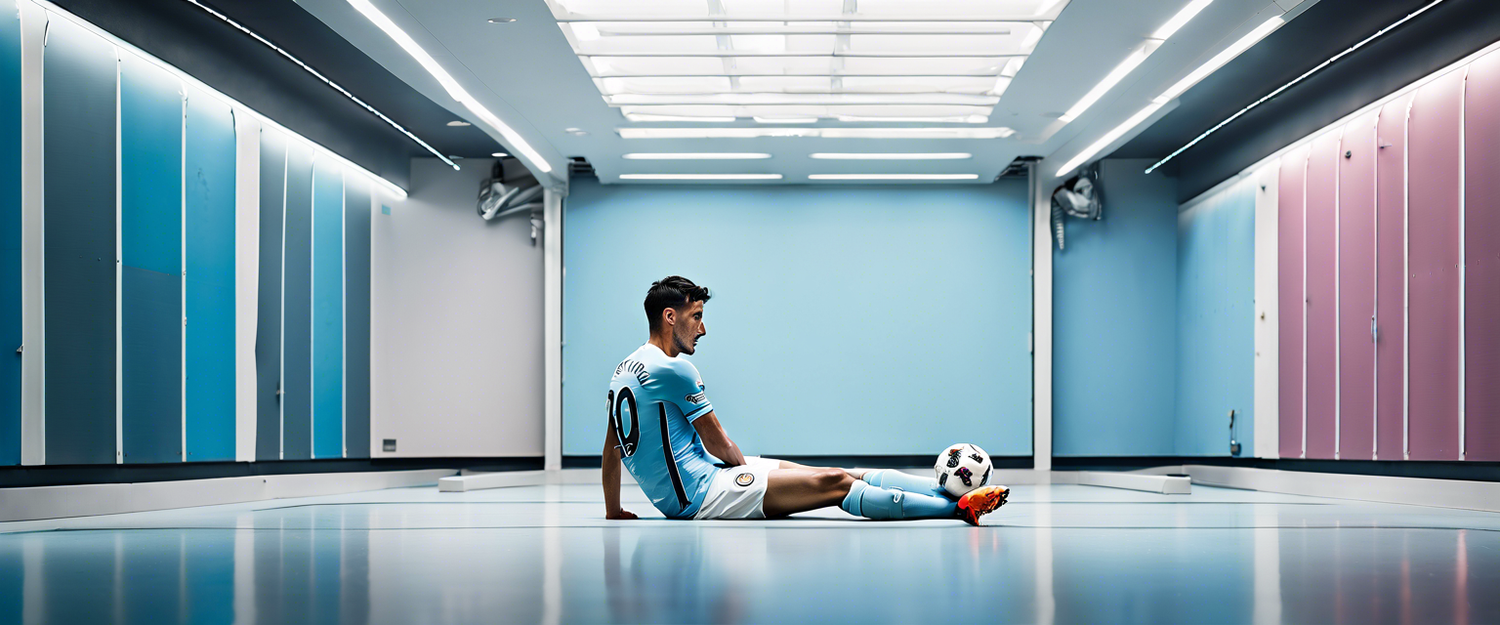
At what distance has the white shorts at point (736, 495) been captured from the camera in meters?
5.21

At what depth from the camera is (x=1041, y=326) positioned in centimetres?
1110

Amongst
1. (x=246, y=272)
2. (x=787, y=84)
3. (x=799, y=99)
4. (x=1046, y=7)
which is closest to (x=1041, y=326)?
(x=799, y=99)

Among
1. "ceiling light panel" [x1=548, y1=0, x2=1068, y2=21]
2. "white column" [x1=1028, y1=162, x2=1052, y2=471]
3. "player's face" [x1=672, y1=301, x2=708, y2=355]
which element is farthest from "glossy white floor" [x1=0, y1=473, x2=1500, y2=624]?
"white column" [x1=1028, y1=162, x2=1052, y2=471]

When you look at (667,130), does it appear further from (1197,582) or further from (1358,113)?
(1197,582)

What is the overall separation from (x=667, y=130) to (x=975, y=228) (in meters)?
3.87

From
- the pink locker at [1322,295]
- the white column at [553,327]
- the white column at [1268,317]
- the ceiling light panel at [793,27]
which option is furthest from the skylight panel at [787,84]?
the white column at [1268,317]

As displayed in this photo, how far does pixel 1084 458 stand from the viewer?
449 inches

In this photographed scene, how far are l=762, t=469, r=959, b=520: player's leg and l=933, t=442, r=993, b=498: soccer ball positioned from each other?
82 millimetres

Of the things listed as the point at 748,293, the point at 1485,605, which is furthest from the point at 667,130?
the point at 1485,605

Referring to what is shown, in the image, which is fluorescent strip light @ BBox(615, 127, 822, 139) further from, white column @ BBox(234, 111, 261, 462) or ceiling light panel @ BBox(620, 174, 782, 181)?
white column @ BBox(234, 111, 261, 462)

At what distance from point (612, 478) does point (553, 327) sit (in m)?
6.04

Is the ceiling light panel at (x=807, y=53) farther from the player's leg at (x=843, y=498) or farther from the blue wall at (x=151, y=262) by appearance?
the blue wall at (x=151, y=262)

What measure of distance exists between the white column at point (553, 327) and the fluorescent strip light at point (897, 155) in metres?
3.00

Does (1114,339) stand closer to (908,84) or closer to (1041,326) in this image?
(1041,326)
